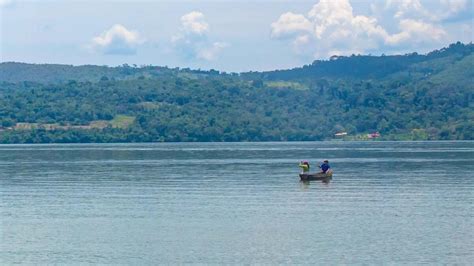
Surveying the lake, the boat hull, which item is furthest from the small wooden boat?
the lake

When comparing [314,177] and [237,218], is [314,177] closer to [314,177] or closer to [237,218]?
[314,177]

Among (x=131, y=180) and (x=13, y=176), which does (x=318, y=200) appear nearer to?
(x=131, y=180)

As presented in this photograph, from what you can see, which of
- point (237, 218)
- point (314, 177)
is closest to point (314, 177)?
point (314, 177)

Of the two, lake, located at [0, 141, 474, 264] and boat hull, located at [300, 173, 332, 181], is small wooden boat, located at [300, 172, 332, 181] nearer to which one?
boat hull, located at [300, 173, 332, 181]

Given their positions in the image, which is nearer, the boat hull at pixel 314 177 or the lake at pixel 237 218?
the lake at pixel 237 218

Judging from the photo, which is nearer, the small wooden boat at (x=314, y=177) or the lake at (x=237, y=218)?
the lake at (x=237, y=218)

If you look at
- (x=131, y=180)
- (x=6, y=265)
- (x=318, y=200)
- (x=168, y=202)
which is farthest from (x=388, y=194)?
(x=6, y=265)

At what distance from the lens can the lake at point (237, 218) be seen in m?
51.0

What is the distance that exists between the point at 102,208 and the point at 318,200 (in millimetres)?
18771

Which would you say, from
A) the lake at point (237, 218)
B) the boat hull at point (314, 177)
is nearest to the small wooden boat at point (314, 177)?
the boat hull at point (314, 177)

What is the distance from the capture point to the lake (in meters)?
51.0

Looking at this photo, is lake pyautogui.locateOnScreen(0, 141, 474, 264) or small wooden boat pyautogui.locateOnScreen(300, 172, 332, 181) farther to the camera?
small wooden boat pyautogui.locateOnScreen(300, 172, 332, 181)

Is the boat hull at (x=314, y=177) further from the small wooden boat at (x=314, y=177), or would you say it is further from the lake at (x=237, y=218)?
the lake at (x=237, y=218)

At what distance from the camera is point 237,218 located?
6619 cm
